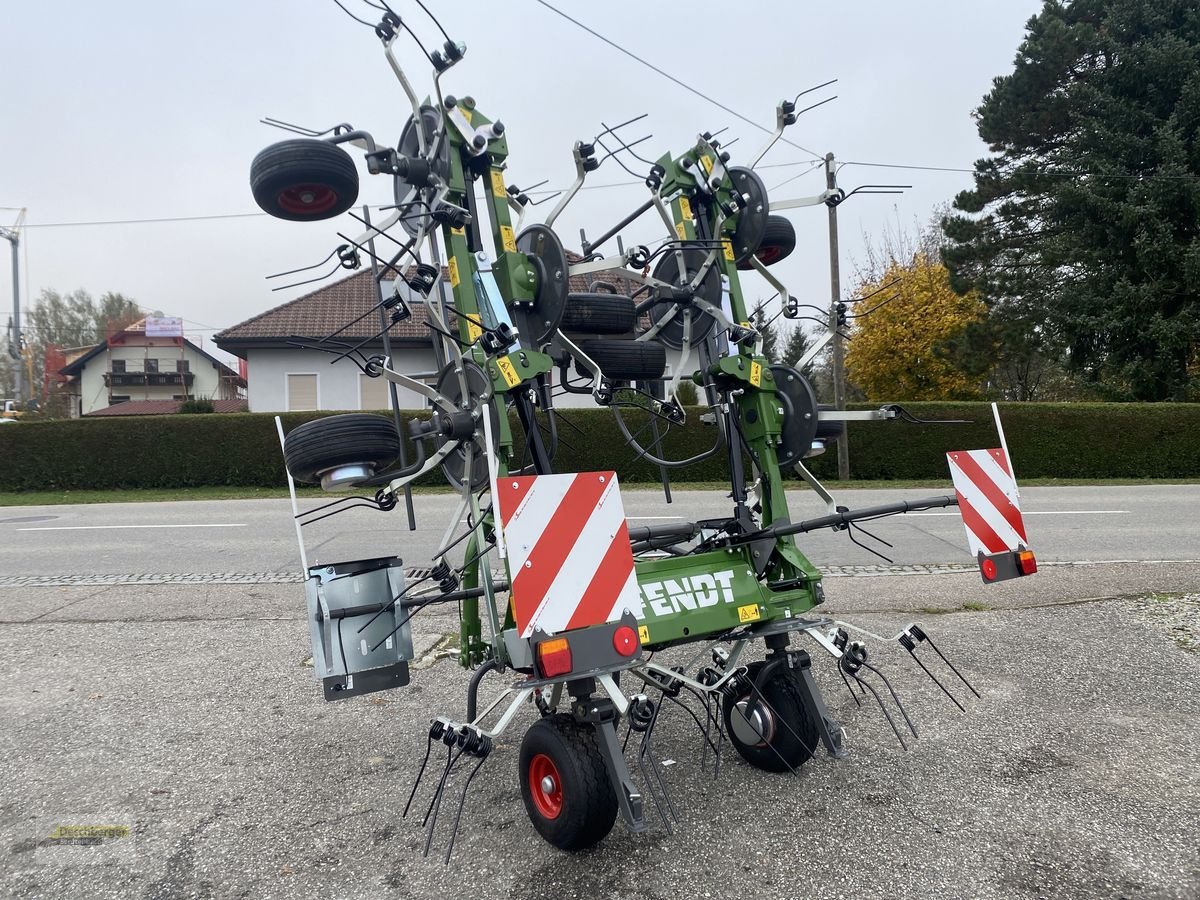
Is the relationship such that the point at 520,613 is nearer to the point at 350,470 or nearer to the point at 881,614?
the point at 350,470

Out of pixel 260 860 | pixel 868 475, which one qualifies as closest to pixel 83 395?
pixel 868 475

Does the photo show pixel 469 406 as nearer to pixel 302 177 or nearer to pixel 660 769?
pixel 302 177

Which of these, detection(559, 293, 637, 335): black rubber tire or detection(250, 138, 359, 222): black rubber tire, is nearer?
detection(250, 138, 359, 222): black rubber tire

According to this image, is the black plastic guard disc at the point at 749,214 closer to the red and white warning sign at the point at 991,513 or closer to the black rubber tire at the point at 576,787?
the red and white warning sign at the point at 991,513

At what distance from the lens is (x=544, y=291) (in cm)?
343

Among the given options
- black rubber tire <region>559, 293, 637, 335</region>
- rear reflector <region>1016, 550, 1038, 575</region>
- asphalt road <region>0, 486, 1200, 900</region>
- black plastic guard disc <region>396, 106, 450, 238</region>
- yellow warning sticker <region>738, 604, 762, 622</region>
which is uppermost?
black plastic guard disc <region>396, 106, 450, 238</region>

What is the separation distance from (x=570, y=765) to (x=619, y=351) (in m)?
1.94

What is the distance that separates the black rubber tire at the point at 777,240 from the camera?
14.1 feet

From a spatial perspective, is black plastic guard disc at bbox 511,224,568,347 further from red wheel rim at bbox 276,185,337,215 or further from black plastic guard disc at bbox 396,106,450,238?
red wheel rim at bbox 276,185,337,215

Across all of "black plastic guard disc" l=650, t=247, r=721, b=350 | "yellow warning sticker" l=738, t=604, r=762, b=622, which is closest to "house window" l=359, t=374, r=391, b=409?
"black plastic guard disc" l=650, t=247, r=721, b=350

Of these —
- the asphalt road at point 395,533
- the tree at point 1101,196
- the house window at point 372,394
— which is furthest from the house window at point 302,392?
the tree at point 1101,196

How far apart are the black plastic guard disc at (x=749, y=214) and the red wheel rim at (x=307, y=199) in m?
1.82

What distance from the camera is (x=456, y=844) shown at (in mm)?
2826

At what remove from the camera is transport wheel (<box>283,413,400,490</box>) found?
309 centimetres
